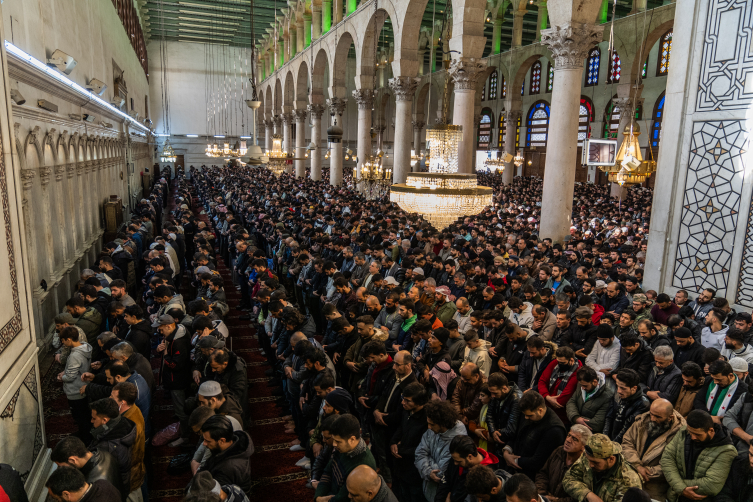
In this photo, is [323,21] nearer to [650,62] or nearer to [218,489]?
[650,62]

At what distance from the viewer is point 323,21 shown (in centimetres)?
2341

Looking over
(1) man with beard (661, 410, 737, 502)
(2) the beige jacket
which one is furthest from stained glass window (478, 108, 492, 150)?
(1) man with beard (661, 410, 737, 502)

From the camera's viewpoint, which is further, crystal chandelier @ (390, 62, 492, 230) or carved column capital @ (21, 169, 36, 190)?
carved column capital @ (21, 169, 36, 190)

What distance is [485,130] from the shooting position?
34.5 meters

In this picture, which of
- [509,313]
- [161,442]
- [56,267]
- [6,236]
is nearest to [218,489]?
[6,236]

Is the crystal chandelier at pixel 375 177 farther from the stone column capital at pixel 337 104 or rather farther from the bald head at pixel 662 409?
the bald head at pixel 662 409

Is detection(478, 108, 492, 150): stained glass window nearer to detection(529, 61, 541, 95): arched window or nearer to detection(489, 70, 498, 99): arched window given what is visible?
detection(489, 70, 498, 99): arched window

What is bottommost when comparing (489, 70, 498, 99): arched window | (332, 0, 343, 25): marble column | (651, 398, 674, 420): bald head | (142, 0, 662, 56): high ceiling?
(651, 398, 674, 420): bald head

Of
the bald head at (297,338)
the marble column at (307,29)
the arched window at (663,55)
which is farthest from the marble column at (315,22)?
the bald head at (297,338)

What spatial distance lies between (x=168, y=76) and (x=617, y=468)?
4053 centimetres

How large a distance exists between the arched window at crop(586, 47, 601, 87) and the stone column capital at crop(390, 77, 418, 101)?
14.9m

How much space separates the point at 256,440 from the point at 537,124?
95.2 ft

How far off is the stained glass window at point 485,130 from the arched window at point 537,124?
2.82 metres

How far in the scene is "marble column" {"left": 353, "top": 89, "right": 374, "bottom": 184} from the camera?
19453mm
